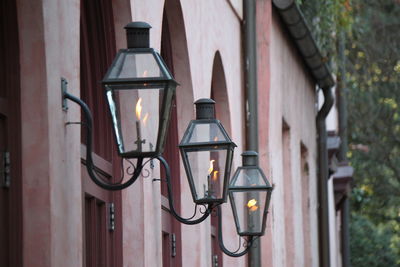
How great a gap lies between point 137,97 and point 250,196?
4.05m

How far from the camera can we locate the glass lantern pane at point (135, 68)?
18.1 feet

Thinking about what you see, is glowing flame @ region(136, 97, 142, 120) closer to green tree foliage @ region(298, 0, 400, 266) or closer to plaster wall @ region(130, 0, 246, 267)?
plaster wall @ region(130, 0, 246, 267)

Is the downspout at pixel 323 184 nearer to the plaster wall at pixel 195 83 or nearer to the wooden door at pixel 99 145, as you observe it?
the plaster wall at pixel 195 83

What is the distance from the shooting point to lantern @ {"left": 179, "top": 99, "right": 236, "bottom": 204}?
707 cm

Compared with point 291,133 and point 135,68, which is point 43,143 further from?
point 291,133

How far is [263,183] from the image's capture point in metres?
9.41

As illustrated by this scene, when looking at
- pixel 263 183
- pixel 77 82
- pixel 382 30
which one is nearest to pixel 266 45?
pixel 263 183

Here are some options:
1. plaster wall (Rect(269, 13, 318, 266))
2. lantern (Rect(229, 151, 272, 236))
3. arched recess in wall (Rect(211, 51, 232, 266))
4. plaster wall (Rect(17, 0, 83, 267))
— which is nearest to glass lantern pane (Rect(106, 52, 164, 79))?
plaster wall (Rect(17, 0, 83, 267))

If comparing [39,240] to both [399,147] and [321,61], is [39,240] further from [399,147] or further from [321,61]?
[399,147]

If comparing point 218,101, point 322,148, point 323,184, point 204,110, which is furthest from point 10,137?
point 322,148

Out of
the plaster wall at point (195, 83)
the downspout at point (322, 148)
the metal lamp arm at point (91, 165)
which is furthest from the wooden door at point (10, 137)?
the downspout at point (322, 148)

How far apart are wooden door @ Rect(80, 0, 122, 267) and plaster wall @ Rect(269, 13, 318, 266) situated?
6629 mm

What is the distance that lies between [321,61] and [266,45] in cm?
507

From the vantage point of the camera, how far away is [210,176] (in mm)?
7359
